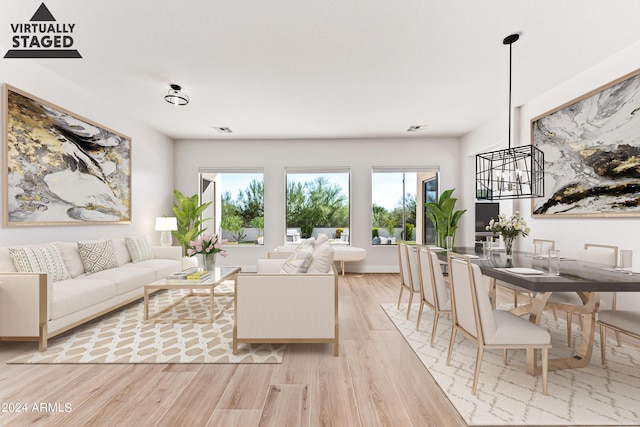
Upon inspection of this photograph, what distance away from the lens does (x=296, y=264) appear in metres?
2.74

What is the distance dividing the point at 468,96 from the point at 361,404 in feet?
13.2

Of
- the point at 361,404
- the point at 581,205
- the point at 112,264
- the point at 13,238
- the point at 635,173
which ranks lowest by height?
the point at 361,404

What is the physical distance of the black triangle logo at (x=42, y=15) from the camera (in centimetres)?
234

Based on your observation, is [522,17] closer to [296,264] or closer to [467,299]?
[467,299]

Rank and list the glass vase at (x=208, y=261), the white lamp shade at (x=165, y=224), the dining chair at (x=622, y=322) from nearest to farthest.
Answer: the dining chair at (x=622, y=322) < the glass vase at (x=208, y=261) < the white lamp shade at (x=165, y=224)

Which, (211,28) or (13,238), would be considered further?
(13,238)

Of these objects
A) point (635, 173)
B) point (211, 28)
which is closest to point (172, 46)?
point (211, 28)

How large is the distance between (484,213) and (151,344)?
584cm

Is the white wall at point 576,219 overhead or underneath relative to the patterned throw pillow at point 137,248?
overhead

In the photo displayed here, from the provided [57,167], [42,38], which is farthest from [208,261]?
[42,38]

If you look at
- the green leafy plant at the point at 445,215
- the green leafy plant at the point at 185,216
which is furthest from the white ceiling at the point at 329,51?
the green leafy plant at the point at 185,216

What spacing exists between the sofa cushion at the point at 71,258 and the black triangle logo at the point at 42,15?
2221mm

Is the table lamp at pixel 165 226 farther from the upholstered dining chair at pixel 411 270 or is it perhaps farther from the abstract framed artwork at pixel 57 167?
the upholstered dining chair at pixel 411 270

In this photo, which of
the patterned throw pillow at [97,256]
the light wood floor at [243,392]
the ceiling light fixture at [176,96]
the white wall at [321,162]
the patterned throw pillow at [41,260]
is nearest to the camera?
the light wood floor at [243,392]
